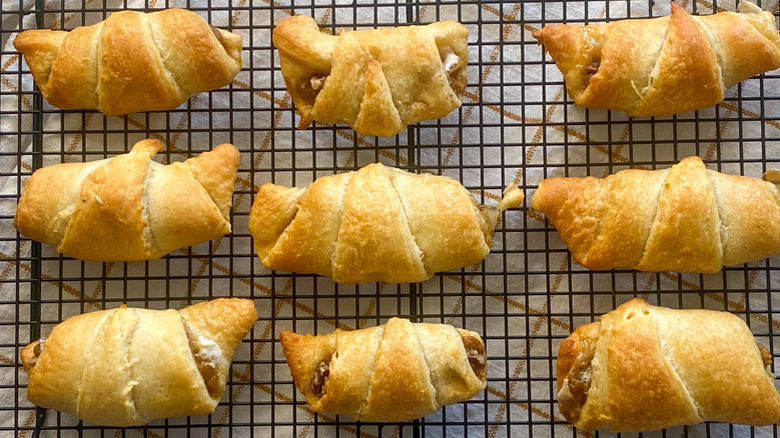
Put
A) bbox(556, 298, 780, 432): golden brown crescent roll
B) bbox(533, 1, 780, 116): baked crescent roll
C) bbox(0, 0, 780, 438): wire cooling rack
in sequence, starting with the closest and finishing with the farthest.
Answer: bbox(556, 298, 780, 432): golden brown crescent roll < bbox(533, 1, 780, 116): baked crescent roll < bbox(0, 0, 780, 438): wire cooling rack

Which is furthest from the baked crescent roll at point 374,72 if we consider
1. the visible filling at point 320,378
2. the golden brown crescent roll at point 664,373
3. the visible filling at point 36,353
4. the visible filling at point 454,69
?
the visible filling at point 36,353

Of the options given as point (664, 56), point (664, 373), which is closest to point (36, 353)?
point (664, 373)

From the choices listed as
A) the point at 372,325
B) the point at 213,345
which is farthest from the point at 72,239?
the point at 372,325

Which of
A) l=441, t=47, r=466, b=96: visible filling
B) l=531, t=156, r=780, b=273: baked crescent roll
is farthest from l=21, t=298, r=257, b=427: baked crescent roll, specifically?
l=531, t=156, r=780, b=273: baked crescent roll

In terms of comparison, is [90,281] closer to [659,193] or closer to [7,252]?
[7,252]

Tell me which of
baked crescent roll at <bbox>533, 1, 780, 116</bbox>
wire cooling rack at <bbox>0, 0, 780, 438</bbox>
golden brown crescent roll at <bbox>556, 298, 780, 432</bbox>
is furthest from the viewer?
wire cooling rack at <bbox>0, 0, 780, 438</bbox>

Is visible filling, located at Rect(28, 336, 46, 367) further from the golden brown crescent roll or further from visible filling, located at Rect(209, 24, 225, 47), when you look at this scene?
the golden brown crescent roll
